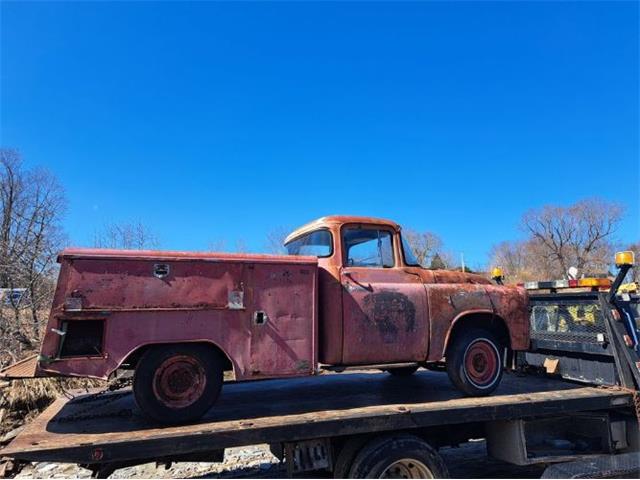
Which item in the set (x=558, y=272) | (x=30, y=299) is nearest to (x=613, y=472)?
(x=30, y=299)

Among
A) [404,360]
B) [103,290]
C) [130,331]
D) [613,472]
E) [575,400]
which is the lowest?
[613,472]

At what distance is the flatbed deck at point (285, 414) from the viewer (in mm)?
3496

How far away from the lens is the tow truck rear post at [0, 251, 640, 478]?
368 centimetres

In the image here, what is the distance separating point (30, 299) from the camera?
11117 mm

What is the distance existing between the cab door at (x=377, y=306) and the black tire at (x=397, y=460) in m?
0.79

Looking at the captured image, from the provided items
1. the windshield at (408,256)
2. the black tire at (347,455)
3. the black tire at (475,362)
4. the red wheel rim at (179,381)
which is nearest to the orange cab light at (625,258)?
the black tire at (475,362)

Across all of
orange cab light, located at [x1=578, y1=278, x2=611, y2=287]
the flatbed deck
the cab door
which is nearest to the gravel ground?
the flatbed deck

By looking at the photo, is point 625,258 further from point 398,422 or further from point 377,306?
point 398,422

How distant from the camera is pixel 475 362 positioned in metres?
5.22

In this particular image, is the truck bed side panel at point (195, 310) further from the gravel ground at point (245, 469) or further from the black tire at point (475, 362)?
the gravel ground at point (245, 469)

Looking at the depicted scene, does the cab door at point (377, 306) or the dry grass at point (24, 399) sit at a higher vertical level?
the cab door at point (377, 306)

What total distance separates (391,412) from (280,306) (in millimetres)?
1394

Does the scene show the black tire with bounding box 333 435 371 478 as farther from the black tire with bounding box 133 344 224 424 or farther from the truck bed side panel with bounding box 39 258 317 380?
the black tire with bounding box 133 344 224 424

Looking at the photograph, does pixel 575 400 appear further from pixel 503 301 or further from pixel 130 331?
pixel 130 331
